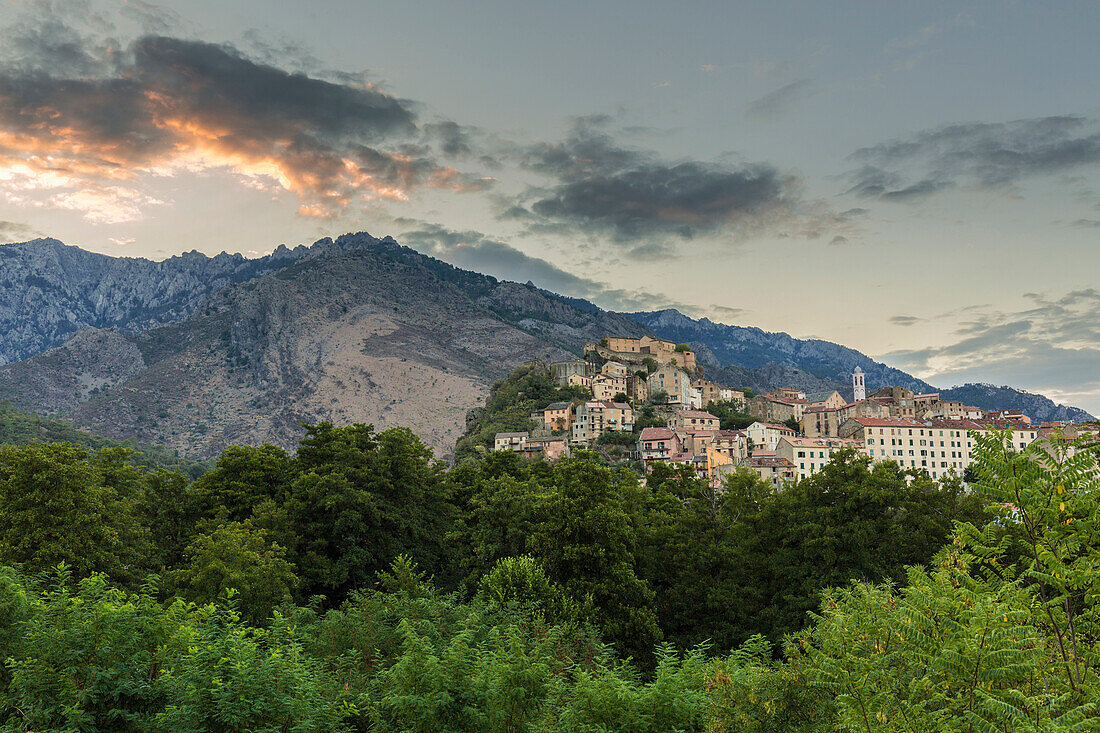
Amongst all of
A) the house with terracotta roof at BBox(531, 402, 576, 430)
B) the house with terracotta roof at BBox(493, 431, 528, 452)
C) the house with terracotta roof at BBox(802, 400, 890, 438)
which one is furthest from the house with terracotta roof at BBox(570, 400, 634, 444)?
the house with terracotta roof at BBox(802, 400, 890, 438)

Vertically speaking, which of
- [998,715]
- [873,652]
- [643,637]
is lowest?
[643,637]

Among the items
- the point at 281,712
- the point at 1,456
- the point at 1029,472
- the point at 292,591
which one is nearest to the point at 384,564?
the point at 292,591

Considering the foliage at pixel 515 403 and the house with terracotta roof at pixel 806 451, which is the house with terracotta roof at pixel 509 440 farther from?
the house with terracotta roof at pixel 806 451

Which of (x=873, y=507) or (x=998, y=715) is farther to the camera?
(x=873, y=507)

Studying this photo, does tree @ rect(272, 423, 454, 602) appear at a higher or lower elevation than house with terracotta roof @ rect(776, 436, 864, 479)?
lower

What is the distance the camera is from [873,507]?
99.2 feet

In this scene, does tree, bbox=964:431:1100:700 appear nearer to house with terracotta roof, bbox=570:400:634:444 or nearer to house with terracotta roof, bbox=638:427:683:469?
house with terracotta roof, bbox=638:427:683:469

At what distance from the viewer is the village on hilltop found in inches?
3467

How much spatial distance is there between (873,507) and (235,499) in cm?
3350

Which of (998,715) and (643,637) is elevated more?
(998,715)

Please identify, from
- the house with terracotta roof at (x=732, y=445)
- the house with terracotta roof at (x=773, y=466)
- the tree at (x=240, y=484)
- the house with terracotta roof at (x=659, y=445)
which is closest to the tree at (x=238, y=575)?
the tree at (x=240, y=484)

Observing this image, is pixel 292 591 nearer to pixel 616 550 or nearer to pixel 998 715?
pixel 616 550

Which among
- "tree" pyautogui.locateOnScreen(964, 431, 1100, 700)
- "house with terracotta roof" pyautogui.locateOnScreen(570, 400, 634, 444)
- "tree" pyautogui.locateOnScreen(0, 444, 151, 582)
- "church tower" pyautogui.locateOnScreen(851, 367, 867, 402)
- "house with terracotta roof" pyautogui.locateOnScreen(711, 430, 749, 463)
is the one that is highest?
"church tower" pyautogui.locateOnScreen(851, 367, 867, 402)

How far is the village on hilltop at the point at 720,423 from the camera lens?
8806cm
